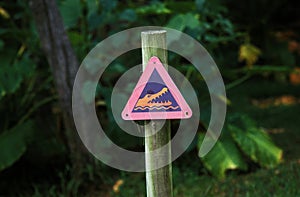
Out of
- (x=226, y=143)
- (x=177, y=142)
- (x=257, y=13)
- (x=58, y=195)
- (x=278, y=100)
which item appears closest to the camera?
(x=177, y=142)

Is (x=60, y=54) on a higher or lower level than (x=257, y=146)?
higher

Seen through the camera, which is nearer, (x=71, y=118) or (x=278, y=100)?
(x=71, y=118)

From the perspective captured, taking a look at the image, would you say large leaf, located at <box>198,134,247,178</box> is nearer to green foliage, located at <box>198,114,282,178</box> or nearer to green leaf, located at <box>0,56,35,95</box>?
green foliage, located at <box>198,114,282,178</box>

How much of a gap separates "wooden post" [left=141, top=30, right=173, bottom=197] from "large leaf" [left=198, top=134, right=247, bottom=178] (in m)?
2.07

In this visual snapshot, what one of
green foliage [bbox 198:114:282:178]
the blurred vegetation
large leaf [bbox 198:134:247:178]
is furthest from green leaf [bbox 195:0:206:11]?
large leaf [bbox 198:134:247:178]

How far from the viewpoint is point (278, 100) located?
784cm

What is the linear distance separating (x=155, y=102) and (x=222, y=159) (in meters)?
2.36

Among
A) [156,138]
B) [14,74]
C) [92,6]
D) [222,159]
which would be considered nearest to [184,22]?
[92,6]

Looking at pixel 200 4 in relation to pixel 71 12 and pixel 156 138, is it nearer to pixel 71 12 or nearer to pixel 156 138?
pixel 71 12

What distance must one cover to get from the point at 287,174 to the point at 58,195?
72.2 inches

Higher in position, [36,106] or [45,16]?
[45,16]

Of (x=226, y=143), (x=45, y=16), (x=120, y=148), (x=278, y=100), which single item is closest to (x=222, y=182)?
(x=226, y=143)

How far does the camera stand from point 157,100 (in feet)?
8.17

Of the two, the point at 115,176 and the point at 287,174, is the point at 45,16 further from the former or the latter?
the point at 287,174
